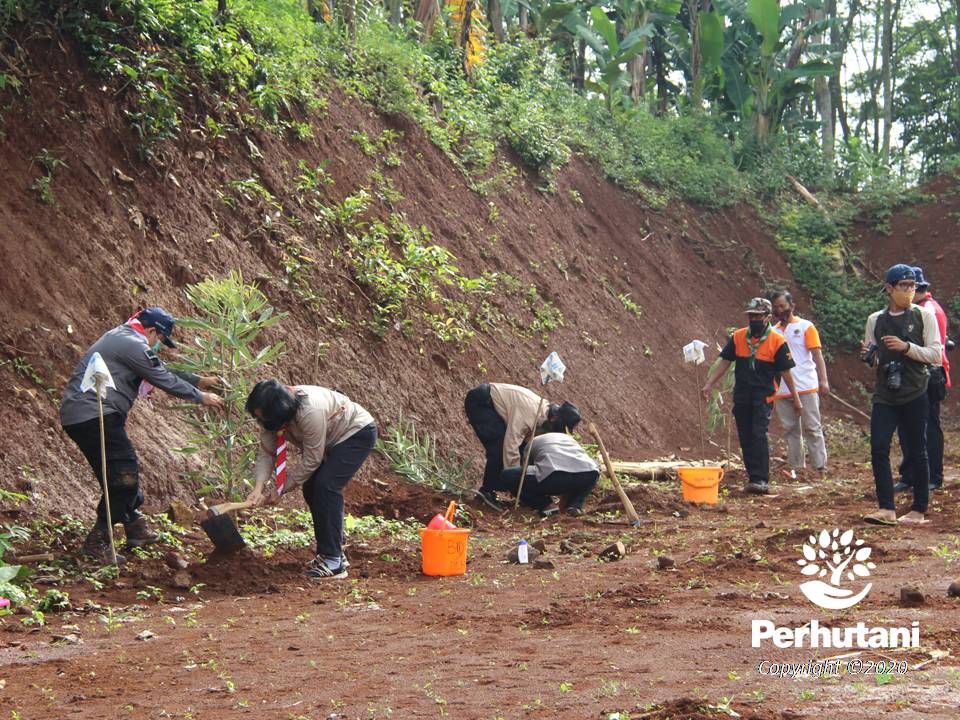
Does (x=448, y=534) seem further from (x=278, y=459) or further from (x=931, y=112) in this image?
(x=931, y=112)

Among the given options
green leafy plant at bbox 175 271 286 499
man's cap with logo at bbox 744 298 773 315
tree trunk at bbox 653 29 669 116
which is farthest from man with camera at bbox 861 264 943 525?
tree trunk at bbox 653 29 669 116

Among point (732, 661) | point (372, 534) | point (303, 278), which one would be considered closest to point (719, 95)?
point (303, 278)

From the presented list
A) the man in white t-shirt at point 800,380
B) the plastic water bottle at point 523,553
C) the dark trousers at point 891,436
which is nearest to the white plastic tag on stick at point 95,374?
the plastic water bottle at point 523,553

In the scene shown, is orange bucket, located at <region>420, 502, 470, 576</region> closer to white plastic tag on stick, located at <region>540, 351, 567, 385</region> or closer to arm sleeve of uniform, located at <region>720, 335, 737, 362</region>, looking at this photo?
white plastic tag on stick, located at <region>540, 351, 567, 385</region>

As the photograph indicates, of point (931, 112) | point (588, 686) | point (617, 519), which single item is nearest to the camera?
point (588, 686)

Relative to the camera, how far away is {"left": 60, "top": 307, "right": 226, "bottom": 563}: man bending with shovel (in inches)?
290

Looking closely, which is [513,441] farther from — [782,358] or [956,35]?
[956,35]

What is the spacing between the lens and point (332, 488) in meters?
7.41

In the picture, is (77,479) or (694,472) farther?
(694,472)

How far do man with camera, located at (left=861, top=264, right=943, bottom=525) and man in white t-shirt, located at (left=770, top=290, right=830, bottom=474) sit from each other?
4010 millimetres

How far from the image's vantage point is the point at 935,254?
2361cm

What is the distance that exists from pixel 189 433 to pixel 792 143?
22.9 meters

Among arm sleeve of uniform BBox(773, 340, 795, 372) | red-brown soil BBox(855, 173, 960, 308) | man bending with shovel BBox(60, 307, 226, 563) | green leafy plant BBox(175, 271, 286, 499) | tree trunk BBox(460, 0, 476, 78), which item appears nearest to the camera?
man bending with shovel BBox(60, 307, 226, 563)

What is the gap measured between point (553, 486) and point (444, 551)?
2.48m
